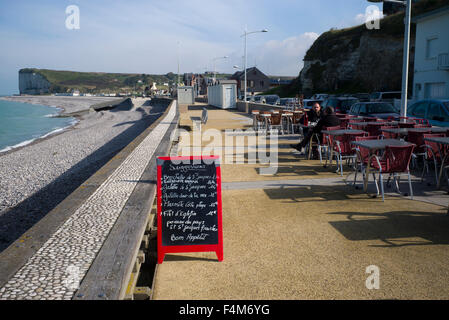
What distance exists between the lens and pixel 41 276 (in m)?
3.32

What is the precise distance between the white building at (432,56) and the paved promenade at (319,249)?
78.0ft

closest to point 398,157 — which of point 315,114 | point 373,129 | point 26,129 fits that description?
point 373,129

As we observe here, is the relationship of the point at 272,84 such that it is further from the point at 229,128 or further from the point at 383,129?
the point at 383,129

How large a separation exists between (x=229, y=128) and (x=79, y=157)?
718cm

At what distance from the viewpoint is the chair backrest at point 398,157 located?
6.58 meters

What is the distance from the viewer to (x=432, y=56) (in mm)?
28547

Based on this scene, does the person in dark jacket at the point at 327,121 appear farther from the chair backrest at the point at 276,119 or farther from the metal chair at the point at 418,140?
the chair backrest at the point at 276,119

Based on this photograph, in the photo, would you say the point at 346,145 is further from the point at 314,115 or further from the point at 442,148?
the point at 314,115

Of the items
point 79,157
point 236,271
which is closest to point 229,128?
point 79,157

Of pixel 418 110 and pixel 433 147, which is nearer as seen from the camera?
pixel 433 147

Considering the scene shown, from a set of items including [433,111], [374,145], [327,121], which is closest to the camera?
[374,145]

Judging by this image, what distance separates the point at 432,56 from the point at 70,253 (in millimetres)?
31274

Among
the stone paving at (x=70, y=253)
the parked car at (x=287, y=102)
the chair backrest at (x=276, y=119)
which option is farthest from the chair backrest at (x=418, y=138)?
the parked car at (x=287, y=102)

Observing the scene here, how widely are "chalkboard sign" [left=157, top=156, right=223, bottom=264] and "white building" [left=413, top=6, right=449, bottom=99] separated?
27.2m
